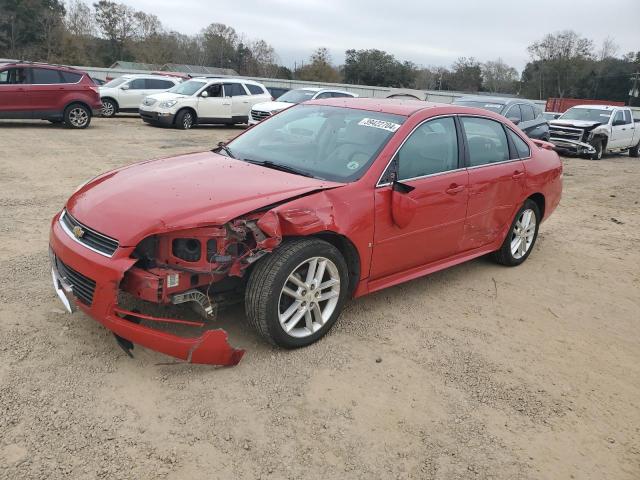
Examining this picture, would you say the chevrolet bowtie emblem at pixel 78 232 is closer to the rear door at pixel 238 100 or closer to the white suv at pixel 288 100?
the white suv at pixel 288 100

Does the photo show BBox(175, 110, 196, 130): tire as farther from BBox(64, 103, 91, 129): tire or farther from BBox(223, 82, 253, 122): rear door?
BBox(64, 103, 91, 129): tire

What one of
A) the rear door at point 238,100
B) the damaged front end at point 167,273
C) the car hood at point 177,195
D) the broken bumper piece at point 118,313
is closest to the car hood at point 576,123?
the rear door at point 238,100

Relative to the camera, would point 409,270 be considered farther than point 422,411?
Yes

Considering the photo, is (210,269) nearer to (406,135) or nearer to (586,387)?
(406,135)

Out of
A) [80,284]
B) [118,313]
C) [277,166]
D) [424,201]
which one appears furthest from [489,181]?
[80,284]

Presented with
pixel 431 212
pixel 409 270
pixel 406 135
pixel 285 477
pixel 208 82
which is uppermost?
pixel 208 82

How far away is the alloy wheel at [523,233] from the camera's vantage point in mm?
5379

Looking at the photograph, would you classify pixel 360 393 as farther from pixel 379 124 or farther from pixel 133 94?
pixel 133 94

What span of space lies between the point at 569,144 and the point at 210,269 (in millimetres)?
15478

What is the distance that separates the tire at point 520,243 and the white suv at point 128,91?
16.6m

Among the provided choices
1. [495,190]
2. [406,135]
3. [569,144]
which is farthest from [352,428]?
[569,144]

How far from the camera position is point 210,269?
10.2ft

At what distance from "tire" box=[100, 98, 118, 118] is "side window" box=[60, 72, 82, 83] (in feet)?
13.4

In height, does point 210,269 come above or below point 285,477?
above
